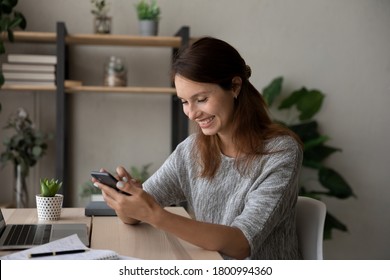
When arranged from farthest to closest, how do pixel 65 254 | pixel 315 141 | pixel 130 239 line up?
1. pixel 315 141
2. pixel 130 239
3. pixel 65 254

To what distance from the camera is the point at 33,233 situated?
1.44 metres

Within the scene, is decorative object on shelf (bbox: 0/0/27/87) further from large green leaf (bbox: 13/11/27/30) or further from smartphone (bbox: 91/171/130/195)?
smartphone (bbox: 91/171/130/195)

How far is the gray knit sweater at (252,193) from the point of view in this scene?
1.34m

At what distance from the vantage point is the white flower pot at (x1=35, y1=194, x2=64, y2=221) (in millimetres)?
1645

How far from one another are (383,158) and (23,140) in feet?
6.52

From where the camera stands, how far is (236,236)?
129cm

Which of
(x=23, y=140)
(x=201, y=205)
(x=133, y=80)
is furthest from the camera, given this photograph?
(x=133, y=80)

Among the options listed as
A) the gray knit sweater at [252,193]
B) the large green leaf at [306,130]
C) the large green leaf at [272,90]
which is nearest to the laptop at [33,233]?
the gray knit sweater at [252,193]

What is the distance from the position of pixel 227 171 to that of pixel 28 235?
1.64 ft

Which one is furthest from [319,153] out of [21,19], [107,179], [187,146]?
[107,179]

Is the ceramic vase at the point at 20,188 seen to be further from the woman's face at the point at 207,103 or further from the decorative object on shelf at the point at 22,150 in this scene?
the woman's face at the point at 207,103

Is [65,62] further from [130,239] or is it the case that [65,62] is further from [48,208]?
[130,239]
